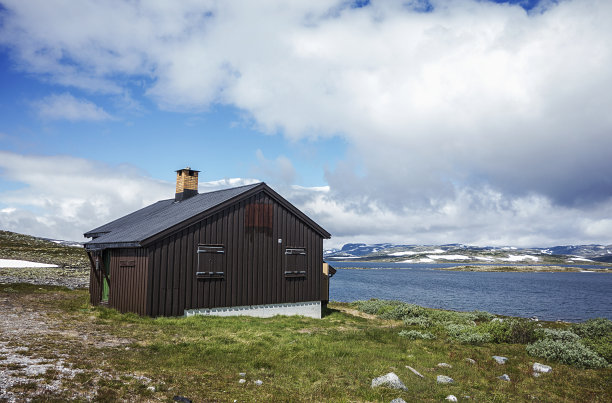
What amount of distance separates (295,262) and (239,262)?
12.9 feet

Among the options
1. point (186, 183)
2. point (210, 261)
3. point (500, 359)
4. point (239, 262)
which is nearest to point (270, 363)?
point (500, 359)

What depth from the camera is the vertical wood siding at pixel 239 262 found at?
63.2ft

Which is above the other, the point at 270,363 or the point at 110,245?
the point at 110,245

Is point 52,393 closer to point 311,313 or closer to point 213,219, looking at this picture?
point 213,219

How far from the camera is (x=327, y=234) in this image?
1026 inches

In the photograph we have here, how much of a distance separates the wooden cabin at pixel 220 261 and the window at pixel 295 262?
2.4 inches

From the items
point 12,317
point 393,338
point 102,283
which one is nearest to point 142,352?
point 12,317

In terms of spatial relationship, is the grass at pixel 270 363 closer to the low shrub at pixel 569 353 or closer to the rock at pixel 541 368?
the rock at pixel 541 368

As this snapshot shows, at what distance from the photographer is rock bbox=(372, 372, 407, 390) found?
10.4m

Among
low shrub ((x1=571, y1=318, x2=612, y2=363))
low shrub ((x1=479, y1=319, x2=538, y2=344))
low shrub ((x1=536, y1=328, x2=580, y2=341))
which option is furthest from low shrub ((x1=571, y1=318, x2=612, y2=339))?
low shrub ((x1=479, y1=319, x2=538, y2=344))

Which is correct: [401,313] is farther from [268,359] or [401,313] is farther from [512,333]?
[268,359]

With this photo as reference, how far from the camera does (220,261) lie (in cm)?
2109

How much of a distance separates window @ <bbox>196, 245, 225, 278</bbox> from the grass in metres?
2.26

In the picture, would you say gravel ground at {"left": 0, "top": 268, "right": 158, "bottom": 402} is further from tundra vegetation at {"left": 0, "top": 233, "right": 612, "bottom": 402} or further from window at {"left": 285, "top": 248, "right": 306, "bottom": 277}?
window at {"left": 285, "top": 248, "right": 306, "bottom": 277}
